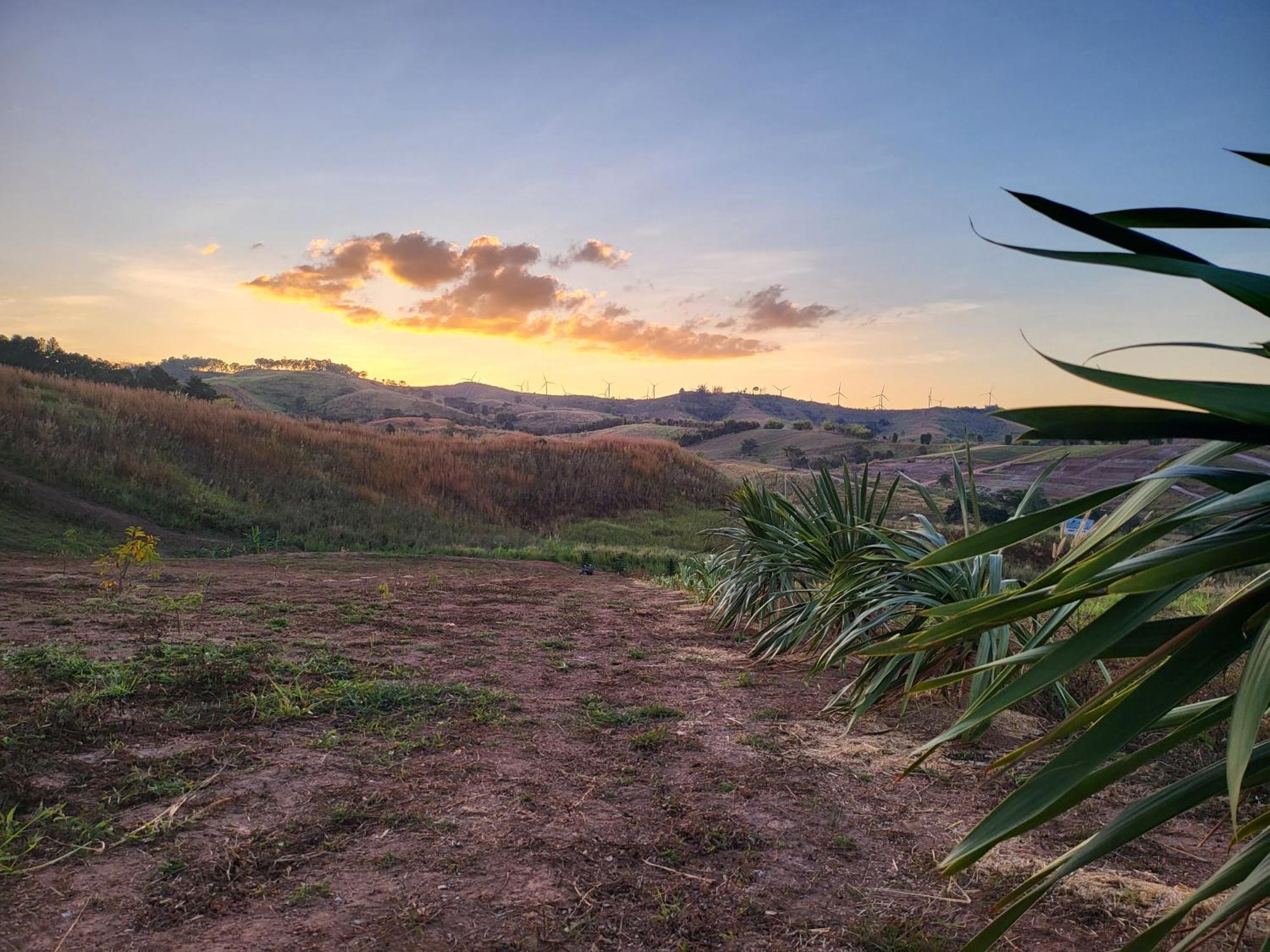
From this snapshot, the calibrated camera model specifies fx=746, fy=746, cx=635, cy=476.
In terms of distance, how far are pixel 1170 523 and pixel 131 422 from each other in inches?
745

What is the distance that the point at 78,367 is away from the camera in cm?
4028

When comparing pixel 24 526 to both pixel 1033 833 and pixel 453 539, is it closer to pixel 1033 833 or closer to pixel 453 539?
pixel 453 539

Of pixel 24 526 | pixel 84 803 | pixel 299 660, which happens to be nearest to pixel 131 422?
pixel 24 526

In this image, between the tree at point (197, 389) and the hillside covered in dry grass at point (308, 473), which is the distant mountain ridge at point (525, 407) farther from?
the hillside covered in dry grass at point (308, 473)

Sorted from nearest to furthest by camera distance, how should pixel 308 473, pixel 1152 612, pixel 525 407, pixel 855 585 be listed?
pixel 1152 612 < pixel 855 585 < pixel 308 473 < pixel 525 407

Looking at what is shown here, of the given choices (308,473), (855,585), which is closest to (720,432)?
(308,473)

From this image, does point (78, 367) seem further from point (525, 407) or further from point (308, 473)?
point (525, 407)

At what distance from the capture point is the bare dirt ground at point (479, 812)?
180 centimetres

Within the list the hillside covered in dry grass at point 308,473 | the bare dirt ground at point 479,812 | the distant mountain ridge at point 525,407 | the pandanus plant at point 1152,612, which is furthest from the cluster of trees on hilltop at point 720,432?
the pandanus plant at point 1152,612

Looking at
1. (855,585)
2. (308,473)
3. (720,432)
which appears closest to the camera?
(855,585)

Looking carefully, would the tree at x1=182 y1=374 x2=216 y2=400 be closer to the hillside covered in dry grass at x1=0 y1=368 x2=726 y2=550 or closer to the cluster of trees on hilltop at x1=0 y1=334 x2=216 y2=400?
the cluster of trees on hilltop at x1=0 y1=334 x2=216 y2=400

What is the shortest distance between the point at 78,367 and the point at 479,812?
48555 millimetres

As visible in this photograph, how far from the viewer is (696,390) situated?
152 m

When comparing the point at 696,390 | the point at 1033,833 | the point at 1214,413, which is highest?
the point at 696,390
